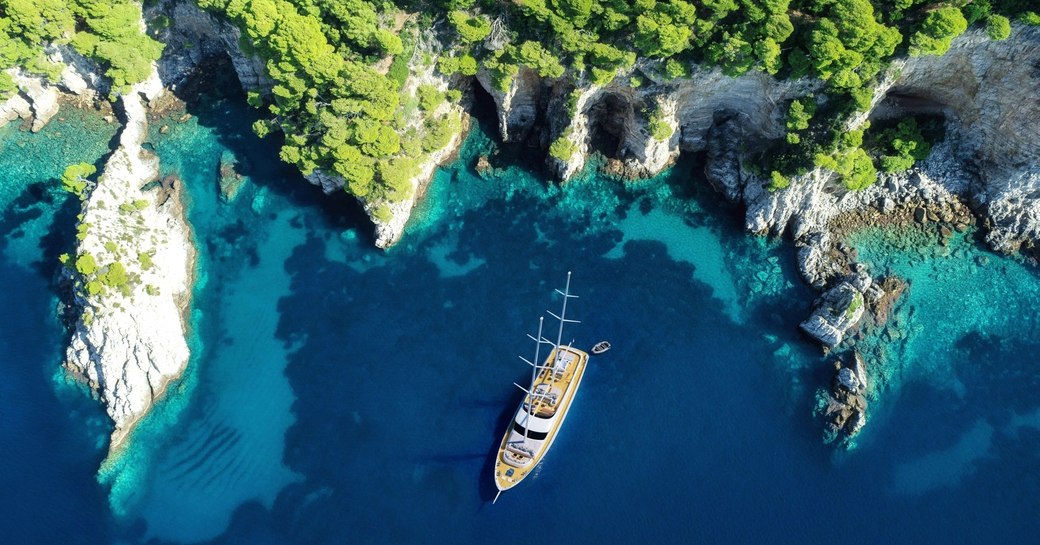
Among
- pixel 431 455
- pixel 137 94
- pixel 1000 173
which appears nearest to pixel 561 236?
pixel 431 455

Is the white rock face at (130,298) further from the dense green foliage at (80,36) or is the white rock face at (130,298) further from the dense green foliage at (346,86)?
the dense green foliage at (346,86)

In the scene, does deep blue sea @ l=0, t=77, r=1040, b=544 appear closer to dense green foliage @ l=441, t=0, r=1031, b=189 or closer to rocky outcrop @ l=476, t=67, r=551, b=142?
rocky outcrop @ l=476, t=67, r=551, b=142

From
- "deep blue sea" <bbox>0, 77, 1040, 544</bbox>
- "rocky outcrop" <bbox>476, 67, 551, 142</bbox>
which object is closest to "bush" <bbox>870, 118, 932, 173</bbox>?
"deep blue sea" <bbox>0, 77, 1040, 544</bbox>

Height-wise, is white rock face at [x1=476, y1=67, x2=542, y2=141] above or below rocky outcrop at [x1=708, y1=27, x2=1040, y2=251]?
below

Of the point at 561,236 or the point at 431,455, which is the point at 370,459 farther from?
the point at 561,236

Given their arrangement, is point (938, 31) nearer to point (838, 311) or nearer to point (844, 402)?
point (838, 311)

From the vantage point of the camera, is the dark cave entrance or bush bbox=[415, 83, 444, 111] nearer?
bush bbox=[415, 83, 444, 111]

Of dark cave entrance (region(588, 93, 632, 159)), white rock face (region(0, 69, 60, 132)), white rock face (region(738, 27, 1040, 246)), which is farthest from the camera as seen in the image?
white rock face (region(0, 69, 60, 132))
